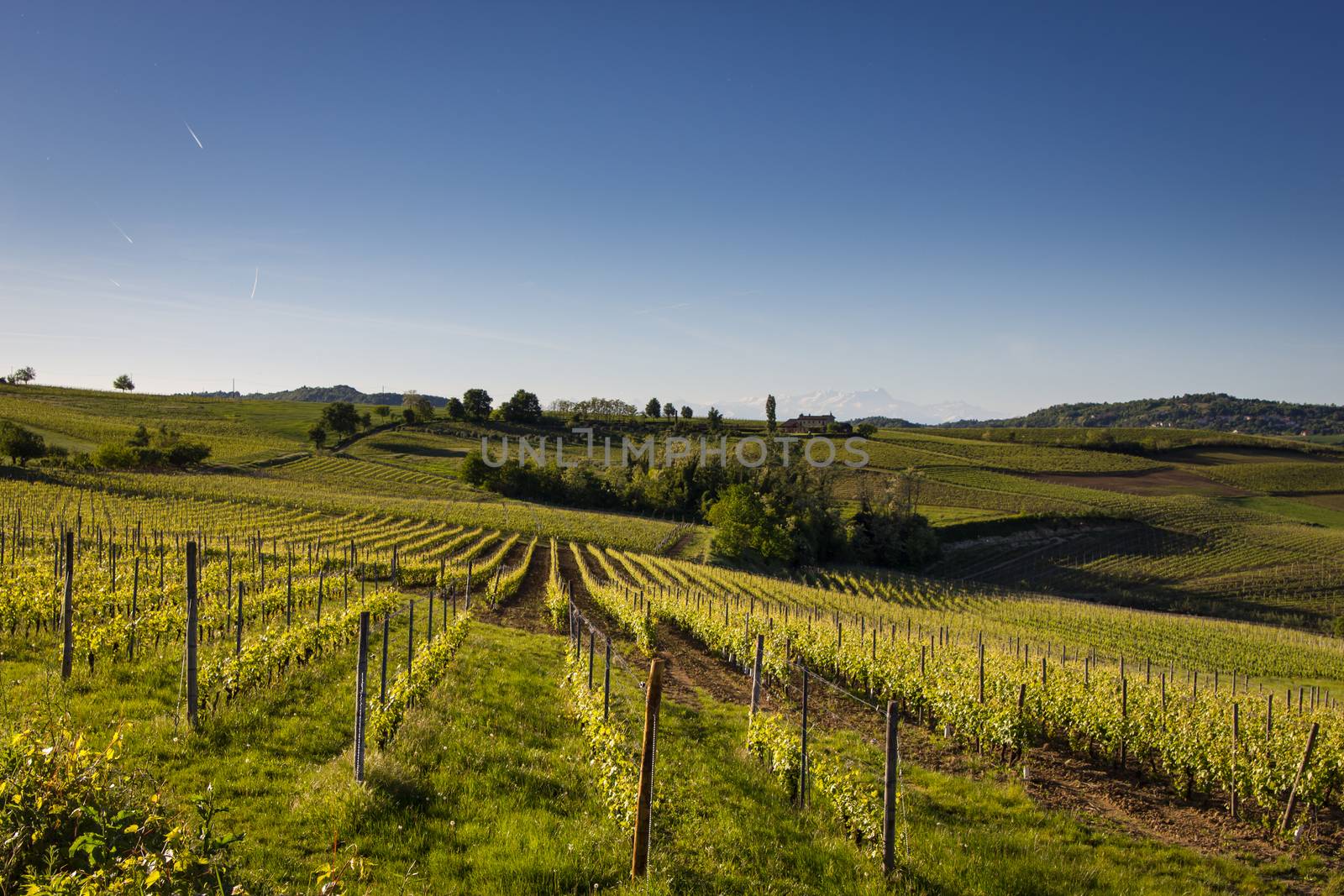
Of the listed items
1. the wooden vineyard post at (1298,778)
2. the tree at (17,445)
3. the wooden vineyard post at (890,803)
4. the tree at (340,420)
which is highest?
the tree at (340,420)

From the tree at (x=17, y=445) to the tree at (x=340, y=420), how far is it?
45.5m

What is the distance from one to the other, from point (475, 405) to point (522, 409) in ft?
32.4

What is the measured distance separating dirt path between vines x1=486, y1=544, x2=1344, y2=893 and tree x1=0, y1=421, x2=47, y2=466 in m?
74.5

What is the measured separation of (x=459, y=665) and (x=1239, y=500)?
114 m

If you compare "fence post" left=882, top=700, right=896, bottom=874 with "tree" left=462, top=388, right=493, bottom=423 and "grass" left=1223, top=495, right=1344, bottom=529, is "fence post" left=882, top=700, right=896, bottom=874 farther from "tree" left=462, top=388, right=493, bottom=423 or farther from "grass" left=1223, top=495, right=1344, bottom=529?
"tree" left=462, top=388, right=493, bottom=423

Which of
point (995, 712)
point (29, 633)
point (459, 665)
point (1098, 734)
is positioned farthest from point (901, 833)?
point (29, 633)

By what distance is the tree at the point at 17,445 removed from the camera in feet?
196

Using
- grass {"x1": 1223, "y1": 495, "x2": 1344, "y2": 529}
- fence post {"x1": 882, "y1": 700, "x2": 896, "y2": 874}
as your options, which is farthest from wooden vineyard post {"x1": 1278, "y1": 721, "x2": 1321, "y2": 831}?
grass {"x1": 1223, "y1": 495, "x2": 1344, "y2": 529}

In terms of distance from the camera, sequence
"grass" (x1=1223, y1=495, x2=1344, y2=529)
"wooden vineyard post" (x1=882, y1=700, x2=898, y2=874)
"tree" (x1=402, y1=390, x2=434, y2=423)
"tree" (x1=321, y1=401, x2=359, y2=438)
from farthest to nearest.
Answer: "tree" (x1=402, y1=390, x2=434, y2=423) < "tree" (x1=321, y1=401, x2=359, y2=438) < "grass" (x1=1223, y1=495, x2=1344, y2=529) < "wooden vineyard post" (x1=882, y1=700, x2=898, y2=874)

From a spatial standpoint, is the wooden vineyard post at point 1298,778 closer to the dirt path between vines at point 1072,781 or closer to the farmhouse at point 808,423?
the dirt path between vines at point 1072,781

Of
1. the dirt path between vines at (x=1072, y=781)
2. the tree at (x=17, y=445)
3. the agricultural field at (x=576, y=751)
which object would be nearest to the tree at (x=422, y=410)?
the tree at (x=17, y=445)

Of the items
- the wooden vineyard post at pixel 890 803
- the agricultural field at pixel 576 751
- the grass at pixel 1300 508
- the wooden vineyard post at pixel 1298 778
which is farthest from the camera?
the grass at pixel 1300 508

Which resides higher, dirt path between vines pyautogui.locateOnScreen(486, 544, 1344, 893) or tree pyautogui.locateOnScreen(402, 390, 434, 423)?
tree pyautogui.locateOnScreen(402, 390, 434, 423)

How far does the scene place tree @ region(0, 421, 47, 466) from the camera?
196 ft
